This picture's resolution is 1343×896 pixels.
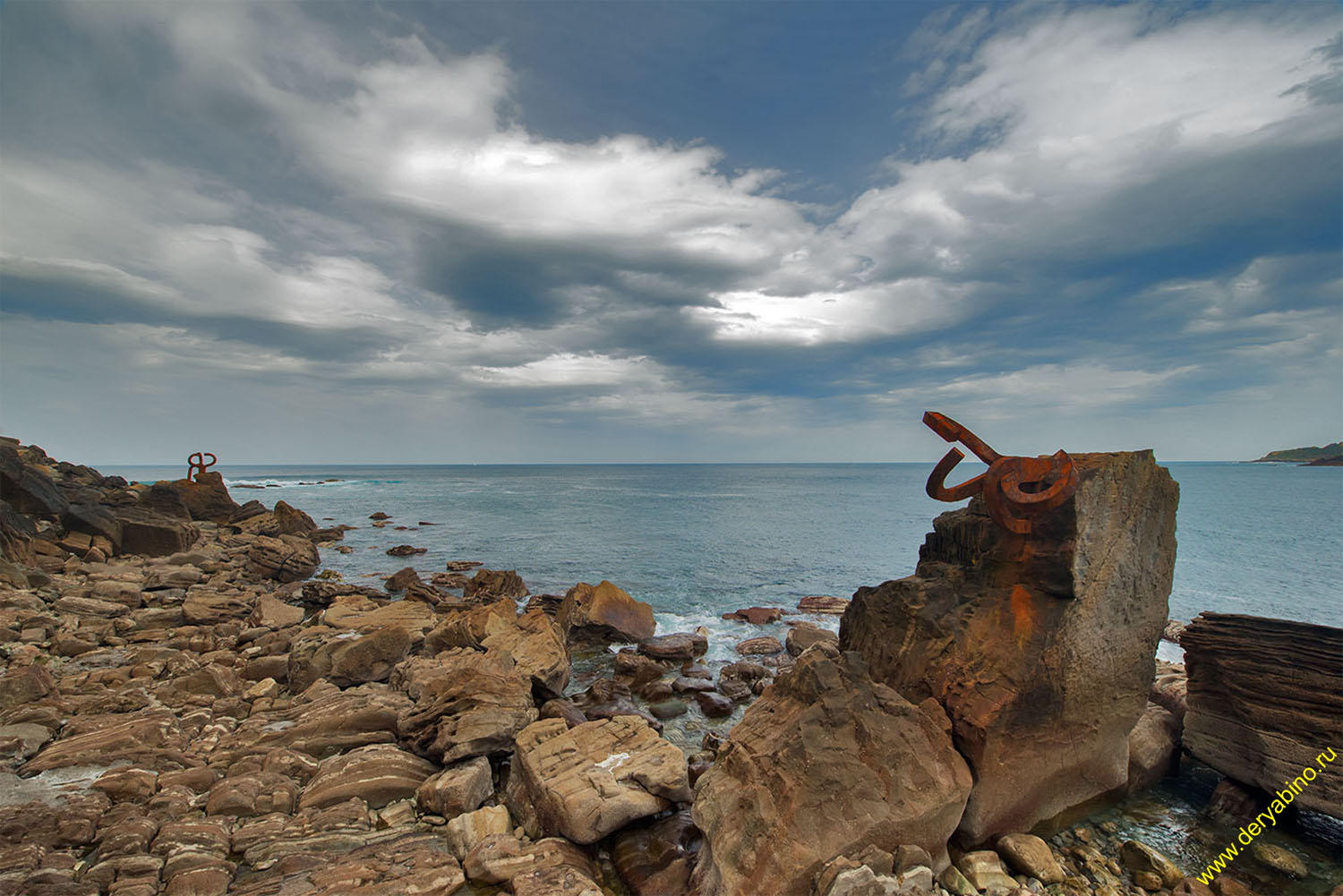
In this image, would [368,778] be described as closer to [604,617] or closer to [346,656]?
[346,656]

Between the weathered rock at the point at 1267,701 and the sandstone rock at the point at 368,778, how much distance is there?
1098 centimetres

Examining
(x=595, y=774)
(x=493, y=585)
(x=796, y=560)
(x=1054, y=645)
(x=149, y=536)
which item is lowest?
(x=796, y=560)

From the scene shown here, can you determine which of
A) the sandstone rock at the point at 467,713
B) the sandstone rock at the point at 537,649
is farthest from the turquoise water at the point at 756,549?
the sandstone rock at the point at 467,713

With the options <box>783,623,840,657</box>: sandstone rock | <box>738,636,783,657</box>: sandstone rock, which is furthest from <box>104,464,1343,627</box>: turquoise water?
<box>783,623,840,657</box>: sandstone rock

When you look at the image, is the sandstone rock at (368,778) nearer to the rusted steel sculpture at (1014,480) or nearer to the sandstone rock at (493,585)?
the rusted steel sculpture at (1014,480)

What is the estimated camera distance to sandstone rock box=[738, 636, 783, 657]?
1692 centimetres

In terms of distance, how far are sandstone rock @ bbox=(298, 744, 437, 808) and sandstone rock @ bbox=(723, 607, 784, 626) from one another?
13.4 metres

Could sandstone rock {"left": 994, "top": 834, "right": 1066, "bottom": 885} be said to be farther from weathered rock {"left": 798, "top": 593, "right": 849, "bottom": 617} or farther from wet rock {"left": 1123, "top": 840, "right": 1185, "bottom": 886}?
weathered rock {"left": 798, "top": 593, "right": 849, "bottom": 617}

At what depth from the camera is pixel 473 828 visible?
23.4ft

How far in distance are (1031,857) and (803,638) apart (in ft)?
34.7

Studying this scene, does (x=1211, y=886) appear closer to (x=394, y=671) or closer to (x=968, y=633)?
(x=968, y=633)

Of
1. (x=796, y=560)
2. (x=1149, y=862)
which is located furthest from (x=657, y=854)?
(x=796, y=560)

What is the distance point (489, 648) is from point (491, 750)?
3.60 meters

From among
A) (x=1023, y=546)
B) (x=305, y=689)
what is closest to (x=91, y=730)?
(x=305, y=689)
